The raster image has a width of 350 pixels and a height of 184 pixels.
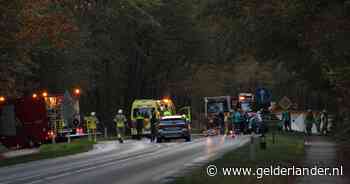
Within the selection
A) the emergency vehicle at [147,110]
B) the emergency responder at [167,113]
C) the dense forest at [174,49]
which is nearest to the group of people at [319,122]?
the dense forest at [174,49]

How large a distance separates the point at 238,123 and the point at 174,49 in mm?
19875

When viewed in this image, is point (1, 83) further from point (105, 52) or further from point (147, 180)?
point (105, 52)

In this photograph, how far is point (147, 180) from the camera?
22.0m

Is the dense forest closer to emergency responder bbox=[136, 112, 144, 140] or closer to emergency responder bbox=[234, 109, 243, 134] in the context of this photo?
emergency responder bbox=[234, 109, 243, 134]

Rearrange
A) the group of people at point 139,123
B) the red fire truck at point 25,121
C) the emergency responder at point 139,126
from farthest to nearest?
the emergency responder at point 139,126 < the group of people at point 139,123 < the red fire truck at point 25,121

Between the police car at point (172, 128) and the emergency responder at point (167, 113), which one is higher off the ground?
the emergency responder at point (167, 113)

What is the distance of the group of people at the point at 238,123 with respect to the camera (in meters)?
53.3

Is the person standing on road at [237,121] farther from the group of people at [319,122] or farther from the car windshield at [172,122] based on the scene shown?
the car windshield at [172,122]

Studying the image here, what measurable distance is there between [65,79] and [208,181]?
4605 cm

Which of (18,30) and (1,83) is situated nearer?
(18,30)

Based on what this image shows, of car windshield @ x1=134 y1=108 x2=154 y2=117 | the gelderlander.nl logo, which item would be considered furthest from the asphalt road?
car windshield @ x1=134 y1=108 x2=154 y2=117

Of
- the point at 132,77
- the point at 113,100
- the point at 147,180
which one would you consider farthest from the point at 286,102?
the point at 113,100

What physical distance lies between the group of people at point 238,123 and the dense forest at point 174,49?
3398 mm

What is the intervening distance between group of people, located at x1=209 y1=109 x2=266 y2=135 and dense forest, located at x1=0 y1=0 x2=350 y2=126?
11.1ft
